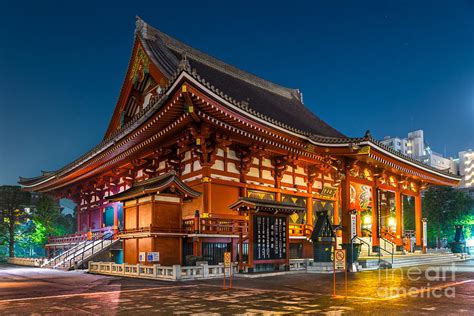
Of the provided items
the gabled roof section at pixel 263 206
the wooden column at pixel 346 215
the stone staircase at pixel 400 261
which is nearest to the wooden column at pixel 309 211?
the stone staircase at pixel 400 261

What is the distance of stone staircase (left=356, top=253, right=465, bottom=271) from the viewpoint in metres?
23.2

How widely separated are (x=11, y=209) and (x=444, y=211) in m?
50.2

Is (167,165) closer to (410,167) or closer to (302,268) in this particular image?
(302,268)

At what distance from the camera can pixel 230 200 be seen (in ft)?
77.0

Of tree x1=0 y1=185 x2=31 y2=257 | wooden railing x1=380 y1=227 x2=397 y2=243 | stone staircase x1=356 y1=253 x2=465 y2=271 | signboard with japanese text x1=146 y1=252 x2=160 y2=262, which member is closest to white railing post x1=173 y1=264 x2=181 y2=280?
signboard with japanese text x1=146 y1=252 x2=160 y2=262

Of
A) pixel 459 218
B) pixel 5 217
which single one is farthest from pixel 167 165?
pixel 459 218

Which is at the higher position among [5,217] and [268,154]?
[268,154]

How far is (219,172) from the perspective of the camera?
2317cm

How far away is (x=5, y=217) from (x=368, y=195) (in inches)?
1316

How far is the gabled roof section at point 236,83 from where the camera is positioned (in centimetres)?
2875

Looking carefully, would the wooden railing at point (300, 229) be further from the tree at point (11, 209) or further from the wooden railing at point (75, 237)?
the tree at point (11, 209)

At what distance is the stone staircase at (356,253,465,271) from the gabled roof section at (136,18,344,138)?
8.66 m

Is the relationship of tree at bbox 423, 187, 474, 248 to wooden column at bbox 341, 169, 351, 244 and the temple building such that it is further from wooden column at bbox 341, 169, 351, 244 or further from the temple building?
wooden column at bbox 341, 169, 351, 244

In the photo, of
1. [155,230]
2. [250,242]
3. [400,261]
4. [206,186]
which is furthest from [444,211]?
[155,230]
